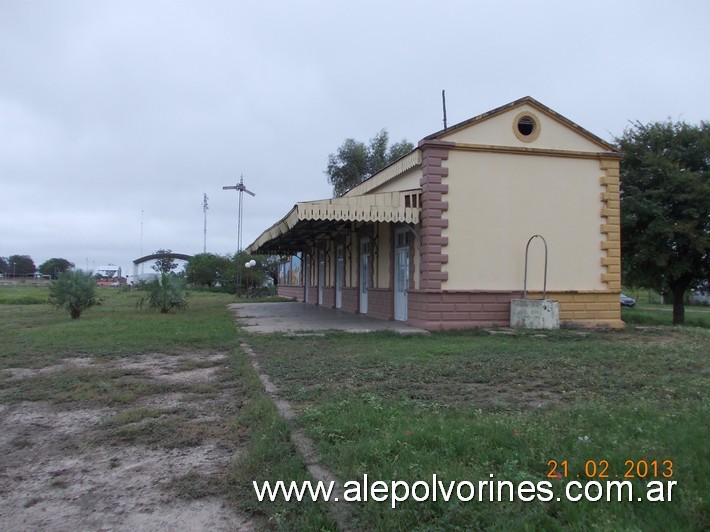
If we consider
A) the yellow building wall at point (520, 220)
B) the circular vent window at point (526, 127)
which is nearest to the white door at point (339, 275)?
the yellow building wall at point (520, 220)

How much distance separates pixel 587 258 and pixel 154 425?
12545 mm

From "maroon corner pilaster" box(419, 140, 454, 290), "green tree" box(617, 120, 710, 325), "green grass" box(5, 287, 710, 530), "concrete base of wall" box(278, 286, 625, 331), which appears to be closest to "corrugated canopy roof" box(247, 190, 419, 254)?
"maroon corner pilaster" box(419, 140, 454, 290)

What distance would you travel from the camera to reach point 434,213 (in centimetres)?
1376

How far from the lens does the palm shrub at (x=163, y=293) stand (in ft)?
65.0

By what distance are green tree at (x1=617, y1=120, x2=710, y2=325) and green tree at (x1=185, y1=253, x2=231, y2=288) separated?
4163cm

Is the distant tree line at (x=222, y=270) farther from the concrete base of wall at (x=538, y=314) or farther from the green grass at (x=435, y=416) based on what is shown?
the green grass at (x=435, y=416)

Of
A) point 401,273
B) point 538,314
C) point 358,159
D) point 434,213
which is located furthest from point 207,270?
point 538,314

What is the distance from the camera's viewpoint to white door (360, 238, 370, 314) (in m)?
19.2

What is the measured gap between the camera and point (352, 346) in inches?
417

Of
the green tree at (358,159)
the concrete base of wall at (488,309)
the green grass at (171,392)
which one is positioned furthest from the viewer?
the green tree at (358,159)

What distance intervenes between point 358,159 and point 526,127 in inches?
1129

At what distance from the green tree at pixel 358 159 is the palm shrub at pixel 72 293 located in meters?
26.3

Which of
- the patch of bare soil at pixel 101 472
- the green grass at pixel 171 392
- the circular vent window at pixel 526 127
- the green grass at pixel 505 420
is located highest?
the circular vent window at pixel 526 127

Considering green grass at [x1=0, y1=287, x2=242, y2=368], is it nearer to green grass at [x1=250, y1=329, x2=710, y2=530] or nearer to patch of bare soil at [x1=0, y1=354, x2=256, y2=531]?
green grass at [x1=250, y1=329, x2=710, y2=530]
